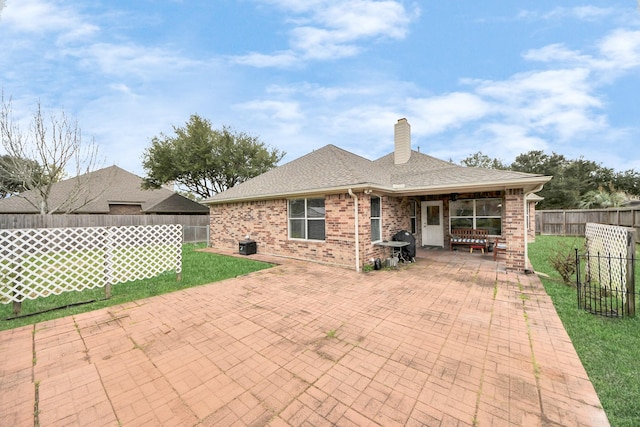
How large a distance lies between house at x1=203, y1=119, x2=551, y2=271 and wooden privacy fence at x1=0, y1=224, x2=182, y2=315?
387 cm

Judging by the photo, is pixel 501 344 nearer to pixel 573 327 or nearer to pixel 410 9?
pixel 573 327

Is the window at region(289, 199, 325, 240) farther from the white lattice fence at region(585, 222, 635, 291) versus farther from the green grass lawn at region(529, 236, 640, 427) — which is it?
the white lattice fence at region(585, 222, 635, 291)

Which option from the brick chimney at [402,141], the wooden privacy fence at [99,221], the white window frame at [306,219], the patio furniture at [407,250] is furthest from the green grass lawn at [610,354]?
the wooden privacy fence at [99,221]

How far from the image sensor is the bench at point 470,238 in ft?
30.9


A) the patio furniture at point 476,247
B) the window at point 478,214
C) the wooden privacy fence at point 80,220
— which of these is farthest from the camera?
the wooden privacy fence at point 80,220

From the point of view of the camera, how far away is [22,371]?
2.75 metres

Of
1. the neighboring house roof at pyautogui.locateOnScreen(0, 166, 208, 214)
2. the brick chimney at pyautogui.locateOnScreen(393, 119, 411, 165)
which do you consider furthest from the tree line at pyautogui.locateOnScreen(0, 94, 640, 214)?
the brick chimney at pyautogui.locateOnScreen(393, 119, 411, 165)

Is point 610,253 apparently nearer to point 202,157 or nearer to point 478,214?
point 478,214

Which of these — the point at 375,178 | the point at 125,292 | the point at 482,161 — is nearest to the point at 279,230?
the point at 375,178

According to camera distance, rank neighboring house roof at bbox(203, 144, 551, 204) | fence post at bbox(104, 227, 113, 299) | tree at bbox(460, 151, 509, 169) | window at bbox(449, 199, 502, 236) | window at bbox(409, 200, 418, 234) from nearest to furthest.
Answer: fence post at bbox(104, 227, 113, 299)
neighboring house roof at bbox(203, 144, 551, 204)
window at bbox(449, 199, 502, 236)
window at bbox(409, 200, 418, 234)
tree at bbox(460, 151, 509, 169)

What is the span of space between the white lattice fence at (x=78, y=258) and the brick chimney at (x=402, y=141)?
10312 mm

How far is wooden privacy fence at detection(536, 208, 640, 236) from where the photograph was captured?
12.8m

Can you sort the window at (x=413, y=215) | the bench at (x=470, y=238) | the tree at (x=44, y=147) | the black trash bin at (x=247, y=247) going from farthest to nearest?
the tree at (x=44, y=147) → the window at (x=413, y=215) → the black trash bin at (x=247, y=247) → the bench at (x=470, y=238)

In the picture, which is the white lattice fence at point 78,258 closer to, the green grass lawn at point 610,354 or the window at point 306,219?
the window at point 306,219
